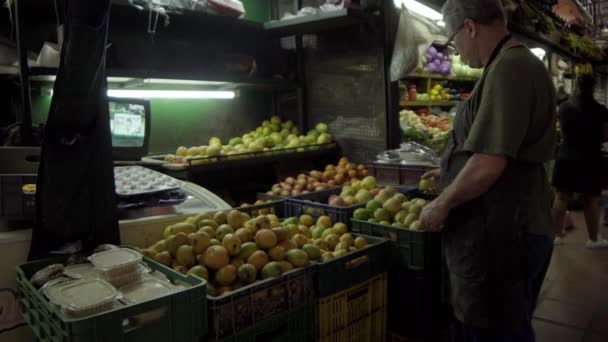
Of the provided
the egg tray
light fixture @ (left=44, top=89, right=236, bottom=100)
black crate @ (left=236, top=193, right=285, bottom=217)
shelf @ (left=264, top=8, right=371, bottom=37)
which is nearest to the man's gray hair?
the egg tray

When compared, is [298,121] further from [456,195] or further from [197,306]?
[197,306]

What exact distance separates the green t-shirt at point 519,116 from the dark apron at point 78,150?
1.38m

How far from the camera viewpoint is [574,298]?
3.70m

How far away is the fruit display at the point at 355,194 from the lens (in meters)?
2.95

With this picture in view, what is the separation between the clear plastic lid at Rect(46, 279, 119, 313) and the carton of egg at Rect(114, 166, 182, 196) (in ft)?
2.68

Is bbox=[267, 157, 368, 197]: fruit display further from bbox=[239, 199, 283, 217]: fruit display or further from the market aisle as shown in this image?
the market aisle

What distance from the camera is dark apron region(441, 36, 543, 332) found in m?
1.74

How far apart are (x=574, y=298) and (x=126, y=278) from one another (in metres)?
3.54

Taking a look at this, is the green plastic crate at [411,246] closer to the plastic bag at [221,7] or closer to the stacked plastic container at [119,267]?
the stacked plastic container at [119,267]

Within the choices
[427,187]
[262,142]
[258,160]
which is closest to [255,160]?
[258,160]

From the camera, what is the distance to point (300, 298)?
1.85 m

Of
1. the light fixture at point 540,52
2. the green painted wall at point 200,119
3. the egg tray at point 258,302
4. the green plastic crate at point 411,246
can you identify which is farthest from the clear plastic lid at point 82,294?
the light fixture at point 540,52

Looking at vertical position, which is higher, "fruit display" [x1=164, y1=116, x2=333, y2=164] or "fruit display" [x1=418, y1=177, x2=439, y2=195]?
"fruit display" [x1=164, y1=116, x2=333, y2=164]

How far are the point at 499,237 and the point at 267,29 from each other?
3.13m
